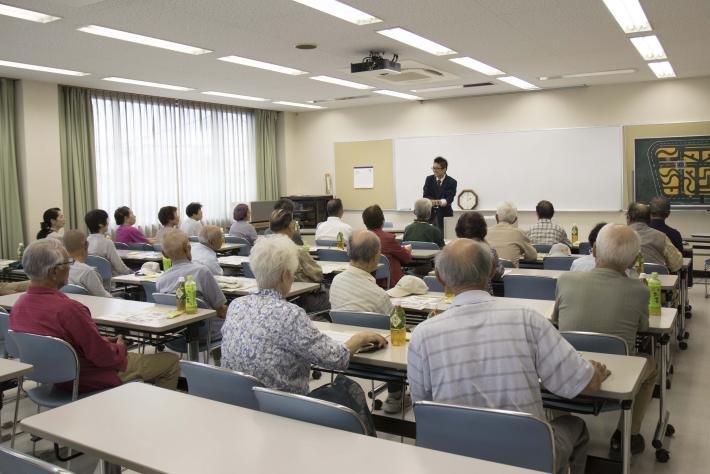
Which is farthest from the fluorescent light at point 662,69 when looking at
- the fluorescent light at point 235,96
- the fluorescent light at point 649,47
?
the fluorescent light at point 235,96

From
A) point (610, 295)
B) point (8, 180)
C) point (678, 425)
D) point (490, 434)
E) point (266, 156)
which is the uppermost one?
point (266, 156)

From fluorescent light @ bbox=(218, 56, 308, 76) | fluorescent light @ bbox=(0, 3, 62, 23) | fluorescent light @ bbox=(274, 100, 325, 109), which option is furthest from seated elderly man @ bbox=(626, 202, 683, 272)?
fluorescent light @ bbox=(274, 100, 325, 109)

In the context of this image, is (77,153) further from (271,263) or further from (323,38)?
(271,263)

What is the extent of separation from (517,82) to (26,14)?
6.95 metres

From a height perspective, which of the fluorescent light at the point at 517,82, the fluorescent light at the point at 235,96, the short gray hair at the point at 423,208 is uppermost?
the fluorescent light at the point at 235,96

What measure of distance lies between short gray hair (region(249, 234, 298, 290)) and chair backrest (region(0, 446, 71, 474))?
126 cm

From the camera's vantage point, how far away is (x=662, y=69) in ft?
28.2

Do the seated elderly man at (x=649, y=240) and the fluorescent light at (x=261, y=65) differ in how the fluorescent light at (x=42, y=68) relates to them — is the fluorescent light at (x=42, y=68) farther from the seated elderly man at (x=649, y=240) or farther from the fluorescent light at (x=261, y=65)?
the seated elderly man at (x=649, y=240)

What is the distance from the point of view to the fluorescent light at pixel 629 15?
17.4 feet

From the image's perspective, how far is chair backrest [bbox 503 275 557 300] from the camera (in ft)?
15.4

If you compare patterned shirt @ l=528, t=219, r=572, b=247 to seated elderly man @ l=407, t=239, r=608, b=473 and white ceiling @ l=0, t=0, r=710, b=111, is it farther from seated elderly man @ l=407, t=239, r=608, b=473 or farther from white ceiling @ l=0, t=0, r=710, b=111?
seated elderly man @ l=407, t=239, r=608, b=473

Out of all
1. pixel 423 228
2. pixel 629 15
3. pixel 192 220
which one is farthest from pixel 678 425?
pixel 192 220

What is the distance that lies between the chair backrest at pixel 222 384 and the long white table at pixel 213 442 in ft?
0.45

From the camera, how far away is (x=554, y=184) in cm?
1049
